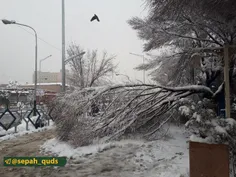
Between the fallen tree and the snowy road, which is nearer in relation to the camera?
the snowy road

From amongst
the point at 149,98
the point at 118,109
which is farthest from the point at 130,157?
the point at 149,98

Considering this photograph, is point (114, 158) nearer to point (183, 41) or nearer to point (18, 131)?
point (183, 41)

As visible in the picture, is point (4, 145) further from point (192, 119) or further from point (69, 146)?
point (192, 119)

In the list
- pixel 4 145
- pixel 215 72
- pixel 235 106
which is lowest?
pixel 4 145

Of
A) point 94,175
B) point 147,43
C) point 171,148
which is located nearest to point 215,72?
point 147,43

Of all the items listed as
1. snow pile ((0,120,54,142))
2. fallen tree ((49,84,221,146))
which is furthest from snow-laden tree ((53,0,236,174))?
snow pile ((0,120,54,142))

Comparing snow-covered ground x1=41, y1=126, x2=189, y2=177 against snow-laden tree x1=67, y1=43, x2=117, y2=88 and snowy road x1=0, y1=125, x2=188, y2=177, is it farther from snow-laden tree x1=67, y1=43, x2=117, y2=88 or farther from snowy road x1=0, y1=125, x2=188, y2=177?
snow-laden tree x1=67, y1=43, x2=117, y2=88

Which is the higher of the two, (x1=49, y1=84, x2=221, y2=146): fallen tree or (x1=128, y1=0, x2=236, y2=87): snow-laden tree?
(x1=128, y1=0, x2=236, y2=87): snow-laden tree

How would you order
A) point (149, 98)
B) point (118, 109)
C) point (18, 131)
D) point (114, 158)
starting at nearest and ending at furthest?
point (114, 158)
point (118, 109)
point (149, 98)
point (18, 131)

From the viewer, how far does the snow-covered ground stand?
5.75 meters

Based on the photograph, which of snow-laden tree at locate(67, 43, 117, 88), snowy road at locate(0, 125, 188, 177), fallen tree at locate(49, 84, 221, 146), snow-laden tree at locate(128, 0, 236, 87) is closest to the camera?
snowy road at locate(0, 125, 188, 177)

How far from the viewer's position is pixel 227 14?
17.6ft

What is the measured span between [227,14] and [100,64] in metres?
20.5

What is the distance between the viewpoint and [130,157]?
7.05 metres
